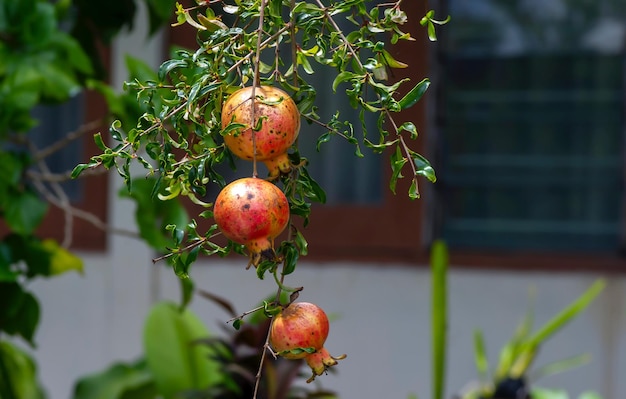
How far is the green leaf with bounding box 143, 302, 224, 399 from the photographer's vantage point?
184 cm

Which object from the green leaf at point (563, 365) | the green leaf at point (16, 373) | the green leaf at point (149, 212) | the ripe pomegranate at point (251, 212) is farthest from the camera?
the green leaf at point (563, 365)

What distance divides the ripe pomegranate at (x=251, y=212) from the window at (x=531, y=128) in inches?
86.7

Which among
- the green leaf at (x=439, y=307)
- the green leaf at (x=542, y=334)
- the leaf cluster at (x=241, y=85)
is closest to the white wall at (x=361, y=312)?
the green leaf at (x=542, y=334)

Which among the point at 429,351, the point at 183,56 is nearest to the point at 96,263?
the point at 429,351

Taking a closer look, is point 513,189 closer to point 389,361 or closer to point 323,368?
point 389,361

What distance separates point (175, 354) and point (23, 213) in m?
0.59

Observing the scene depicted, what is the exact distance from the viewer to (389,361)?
8.87ft

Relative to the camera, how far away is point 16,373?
175 cm

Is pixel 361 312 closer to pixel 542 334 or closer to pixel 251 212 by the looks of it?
pixel 542 334

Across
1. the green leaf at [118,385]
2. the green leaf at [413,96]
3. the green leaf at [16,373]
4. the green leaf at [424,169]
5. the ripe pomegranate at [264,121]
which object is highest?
the green leaf at [413,96]

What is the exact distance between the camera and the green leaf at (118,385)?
76.1 inches

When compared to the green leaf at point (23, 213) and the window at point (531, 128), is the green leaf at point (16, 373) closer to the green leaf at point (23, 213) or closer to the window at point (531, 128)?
the green leaf at point (23, 213)

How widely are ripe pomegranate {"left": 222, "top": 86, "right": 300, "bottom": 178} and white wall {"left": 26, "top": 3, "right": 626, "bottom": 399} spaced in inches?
85.3

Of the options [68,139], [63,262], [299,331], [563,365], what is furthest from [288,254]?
[563,365]
